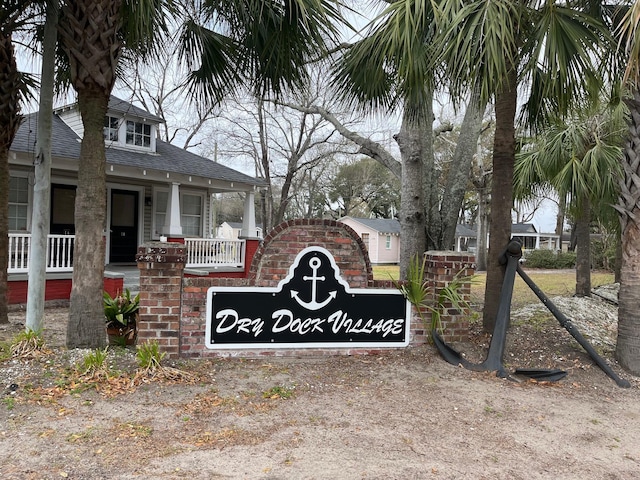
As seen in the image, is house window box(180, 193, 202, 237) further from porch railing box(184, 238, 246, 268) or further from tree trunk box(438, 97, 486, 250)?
tree trunk box(438, 97, 486, 250)

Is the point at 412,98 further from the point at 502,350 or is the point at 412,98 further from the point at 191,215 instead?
the point at 191,215

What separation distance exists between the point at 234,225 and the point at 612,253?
39.3 metres

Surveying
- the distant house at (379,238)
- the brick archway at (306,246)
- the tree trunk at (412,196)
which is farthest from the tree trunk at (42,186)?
the distant house at (379,238)

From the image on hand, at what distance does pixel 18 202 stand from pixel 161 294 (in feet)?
30.3

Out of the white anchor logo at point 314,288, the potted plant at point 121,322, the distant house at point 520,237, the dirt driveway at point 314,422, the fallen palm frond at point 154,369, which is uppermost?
the distant house at point 520,237

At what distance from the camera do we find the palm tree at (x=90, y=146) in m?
4.93

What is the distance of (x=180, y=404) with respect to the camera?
13.2 ft

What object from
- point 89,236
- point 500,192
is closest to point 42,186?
point 89,236

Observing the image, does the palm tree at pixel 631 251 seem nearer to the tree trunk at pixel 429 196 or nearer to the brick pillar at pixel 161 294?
the tree trunk at pixel 429 196

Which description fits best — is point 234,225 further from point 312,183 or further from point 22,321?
point 22,321

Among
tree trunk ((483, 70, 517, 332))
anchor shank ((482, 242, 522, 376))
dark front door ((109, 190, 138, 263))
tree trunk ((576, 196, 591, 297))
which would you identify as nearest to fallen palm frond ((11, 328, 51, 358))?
anchor shank ((482, 242, 522, 376))

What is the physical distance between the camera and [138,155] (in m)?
13.7

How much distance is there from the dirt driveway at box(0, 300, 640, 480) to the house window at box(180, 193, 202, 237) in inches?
417

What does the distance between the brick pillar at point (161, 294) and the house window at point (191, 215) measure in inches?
417
